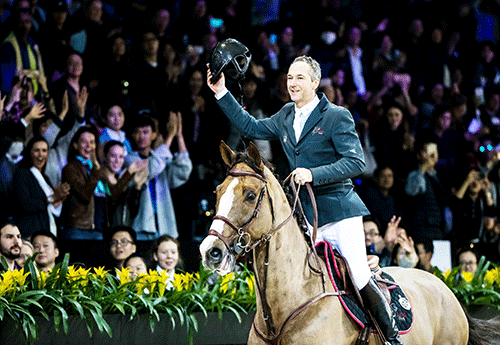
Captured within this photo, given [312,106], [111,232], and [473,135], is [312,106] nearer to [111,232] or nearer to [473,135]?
[111,232]

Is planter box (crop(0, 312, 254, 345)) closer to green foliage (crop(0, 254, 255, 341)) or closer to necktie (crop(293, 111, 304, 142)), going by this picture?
green foliage (crop(0, 254, 255, 341))

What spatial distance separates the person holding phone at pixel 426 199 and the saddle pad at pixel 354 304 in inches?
155

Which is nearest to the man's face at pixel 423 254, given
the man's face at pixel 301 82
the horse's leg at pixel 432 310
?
the horse's leg at pixel 432 310

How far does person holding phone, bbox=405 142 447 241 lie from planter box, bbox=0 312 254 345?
11.8 ft

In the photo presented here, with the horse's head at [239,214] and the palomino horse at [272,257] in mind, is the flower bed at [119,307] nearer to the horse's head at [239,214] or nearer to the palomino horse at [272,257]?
the palomino horse at [272,257]

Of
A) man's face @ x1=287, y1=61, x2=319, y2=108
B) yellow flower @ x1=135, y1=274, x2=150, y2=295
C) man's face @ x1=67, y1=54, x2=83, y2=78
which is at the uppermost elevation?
man's face @ x1=67, y1=54, x2=83, y2=78

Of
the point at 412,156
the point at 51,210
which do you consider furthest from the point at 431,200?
the point at 51,210

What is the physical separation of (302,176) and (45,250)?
301 centimetres

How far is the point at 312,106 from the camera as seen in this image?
3531 millimetres

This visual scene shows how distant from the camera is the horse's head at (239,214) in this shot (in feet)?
9.37

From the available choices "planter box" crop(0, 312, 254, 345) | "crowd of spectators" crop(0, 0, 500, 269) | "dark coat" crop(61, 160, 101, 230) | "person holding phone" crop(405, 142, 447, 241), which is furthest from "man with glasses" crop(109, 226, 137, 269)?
"person holding phone" crop(405, 142, 447, 241)

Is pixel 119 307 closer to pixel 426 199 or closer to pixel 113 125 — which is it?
pixel 113 125

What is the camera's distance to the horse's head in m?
2.86

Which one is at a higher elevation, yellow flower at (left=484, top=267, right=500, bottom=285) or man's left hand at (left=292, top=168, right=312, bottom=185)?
man's left hand at (left=292, top=168, right=312, bottom=185)
